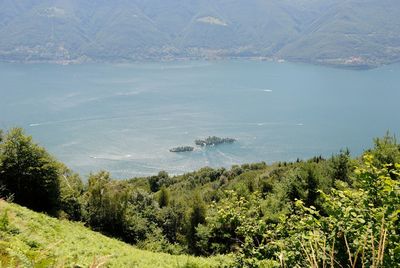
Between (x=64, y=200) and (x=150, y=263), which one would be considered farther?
(x=64, y=200)

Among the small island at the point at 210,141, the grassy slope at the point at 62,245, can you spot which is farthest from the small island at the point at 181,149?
the grassy slope at the point at 62,245

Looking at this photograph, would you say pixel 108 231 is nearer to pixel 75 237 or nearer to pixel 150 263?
pixel 75 237

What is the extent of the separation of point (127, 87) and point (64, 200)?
136 m

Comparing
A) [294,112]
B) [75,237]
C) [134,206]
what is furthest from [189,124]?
[75,237]

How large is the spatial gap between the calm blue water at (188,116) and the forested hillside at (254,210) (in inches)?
1880

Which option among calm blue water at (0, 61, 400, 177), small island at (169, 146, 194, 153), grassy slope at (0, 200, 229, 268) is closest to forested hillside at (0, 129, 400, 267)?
grassy slope at (0, 200, 229, 268)

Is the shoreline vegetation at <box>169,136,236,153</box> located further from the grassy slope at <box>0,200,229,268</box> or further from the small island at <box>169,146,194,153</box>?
the grassy slope at <box>0,200,229,268</box>

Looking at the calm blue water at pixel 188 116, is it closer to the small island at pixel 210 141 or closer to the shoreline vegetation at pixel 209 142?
the shoreline vegetation at pixel 209 142

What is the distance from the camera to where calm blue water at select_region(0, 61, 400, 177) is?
285 feet

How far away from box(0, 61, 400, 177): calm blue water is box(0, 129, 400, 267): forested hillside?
1880 inches

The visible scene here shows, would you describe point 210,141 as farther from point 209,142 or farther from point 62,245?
point 62,245

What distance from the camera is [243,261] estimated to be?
19.9 feet

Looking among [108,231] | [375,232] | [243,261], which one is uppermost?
[375,232]

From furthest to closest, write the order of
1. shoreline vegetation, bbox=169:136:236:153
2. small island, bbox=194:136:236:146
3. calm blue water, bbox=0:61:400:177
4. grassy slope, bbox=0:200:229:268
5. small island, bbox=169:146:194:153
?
small island, bbox=194:136:236:146 < shoreline vegetation, bbox=169:136:236:153 < small island, bbox=169:146:194:153 < calm blue water, bbox=0:61:400:177 < grassy slope, bbox=0:200:229:268
